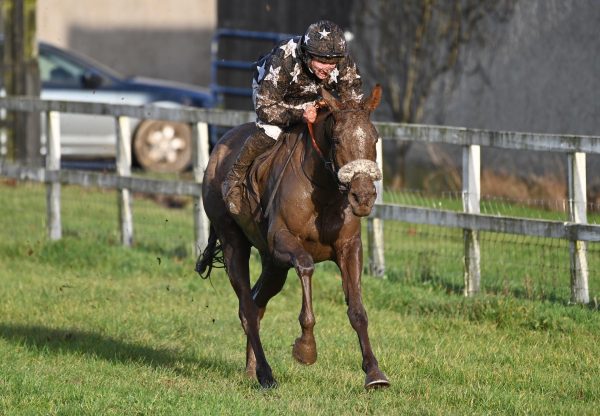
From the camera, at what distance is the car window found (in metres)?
21.0

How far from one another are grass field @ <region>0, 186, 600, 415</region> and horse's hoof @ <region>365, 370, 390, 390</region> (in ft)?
0.45

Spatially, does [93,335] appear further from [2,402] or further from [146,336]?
[2,402]

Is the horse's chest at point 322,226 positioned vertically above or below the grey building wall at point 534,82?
below

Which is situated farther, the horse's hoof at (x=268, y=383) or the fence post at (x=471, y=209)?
the fence post at (x=471, y=209)

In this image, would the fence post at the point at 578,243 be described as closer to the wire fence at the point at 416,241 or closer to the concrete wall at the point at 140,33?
the wire fence at the point at 416,241

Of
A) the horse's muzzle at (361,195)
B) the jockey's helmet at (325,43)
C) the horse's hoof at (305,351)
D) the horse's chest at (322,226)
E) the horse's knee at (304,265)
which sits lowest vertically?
the horse's hoof at (305,351)

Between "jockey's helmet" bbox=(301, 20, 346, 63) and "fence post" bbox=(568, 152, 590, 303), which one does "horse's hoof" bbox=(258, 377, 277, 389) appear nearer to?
"jockey's helmet" bbox=(301, 20, 346, 63)

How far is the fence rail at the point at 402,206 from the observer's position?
10.1 m

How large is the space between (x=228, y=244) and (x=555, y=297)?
299 centimetres

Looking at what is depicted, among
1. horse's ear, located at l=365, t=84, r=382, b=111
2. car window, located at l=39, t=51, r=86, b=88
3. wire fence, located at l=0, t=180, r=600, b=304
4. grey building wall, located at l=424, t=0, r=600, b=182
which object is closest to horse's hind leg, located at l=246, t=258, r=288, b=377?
horse's ear, located at l=365, t=84, r=382, b=111

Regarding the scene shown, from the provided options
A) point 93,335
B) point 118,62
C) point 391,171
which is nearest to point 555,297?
point 93,335

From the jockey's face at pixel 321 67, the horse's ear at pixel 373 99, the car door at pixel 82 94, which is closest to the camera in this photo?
the horse's ear at pixel 373 99

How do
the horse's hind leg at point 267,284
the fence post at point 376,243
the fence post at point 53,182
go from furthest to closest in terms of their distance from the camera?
the fence post at point 53,182, the fence post at point 376,243, the horse's hind leg at point 267,284

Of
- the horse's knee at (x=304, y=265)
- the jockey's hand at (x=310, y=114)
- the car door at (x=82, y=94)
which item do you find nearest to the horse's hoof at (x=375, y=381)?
the horse's knee at (x=304, y=265)
